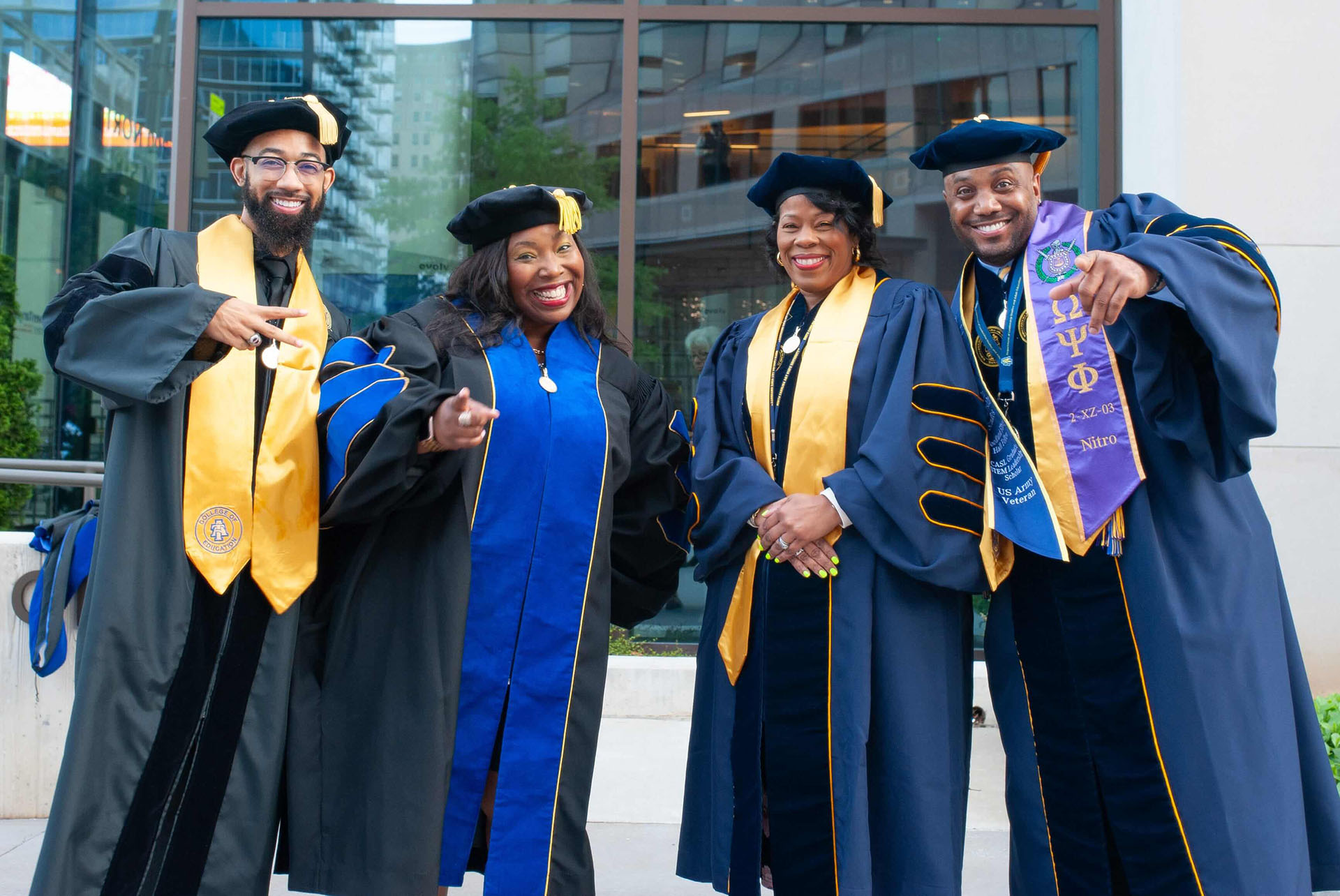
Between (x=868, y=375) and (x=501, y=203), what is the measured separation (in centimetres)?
108

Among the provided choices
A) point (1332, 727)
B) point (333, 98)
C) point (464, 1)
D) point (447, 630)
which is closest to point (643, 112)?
point (464, 1)

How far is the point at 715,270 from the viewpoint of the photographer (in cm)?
608

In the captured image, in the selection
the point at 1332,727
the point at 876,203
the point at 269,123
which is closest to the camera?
the point at 269,123

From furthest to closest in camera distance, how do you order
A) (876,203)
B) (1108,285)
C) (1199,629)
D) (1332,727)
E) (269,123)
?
(1332,727) → (876,203) → (269,123) → (1199,629) → (1108,285)

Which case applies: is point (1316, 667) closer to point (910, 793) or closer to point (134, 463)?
point (910, 793)

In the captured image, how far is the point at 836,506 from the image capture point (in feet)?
9.08

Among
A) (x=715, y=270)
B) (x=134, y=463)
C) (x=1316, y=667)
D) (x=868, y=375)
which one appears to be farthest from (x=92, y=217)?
(x=1316, y=667)

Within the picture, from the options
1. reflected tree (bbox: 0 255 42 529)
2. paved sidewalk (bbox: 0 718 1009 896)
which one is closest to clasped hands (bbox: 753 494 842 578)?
paved sidewalk (bbox: 0 718 1009 896)

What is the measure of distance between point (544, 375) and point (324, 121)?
3.00 feet

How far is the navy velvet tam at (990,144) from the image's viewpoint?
2.82 m

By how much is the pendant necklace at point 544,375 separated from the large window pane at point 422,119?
3.12m

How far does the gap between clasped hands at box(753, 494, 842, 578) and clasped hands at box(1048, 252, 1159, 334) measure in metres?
0.78

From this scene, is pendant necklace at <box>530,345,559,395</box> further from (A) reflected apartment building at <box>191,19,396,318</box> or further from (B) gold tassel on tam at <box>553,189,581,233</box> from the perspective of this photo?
(A) reflected apartment building at <box>191,19,396,318</box>

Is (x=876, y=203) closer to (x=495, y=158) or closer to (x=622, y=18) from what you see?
(x=622, y=18)
